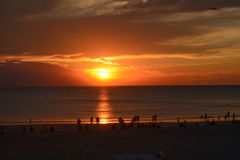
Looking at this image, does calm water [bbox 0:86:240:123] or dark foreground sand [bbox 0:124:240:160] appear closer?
→ dark foreground sand [bbox 0:124:240:160]

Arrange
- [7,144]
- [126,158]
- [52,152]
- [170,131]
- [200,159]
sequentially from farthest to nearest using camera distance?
[170,131] < [7,144] < [52,152] < [200,159] < [126,158]

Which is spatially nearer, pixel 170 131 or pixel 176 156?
pixel 176 156

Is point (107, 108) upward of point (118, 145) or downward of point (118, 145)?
upward

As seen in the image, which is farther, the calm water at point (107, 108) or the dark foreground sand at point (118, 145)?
the calm water at point (107, 108)

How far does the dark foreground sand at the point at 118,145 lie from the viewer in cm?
1851

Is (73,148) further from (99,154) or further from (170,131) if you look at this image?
(170,131)

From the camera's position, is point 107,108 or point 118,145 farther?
point 107,108

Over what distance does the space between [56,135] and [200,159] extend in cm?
1210

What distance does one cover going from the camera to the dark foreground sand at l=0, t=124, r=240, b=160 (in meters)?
18.5

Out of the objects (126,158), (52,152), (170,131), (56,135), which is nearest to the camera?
(126,158)

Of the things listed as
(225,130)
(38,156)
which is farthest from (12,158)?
(225,130)

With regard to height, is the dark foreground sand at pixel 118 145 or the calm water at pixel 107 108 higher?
the calm water at pixel 107 108

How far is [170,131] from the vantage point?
28438 millimetres

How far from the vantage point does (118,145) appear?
21.6 meters
